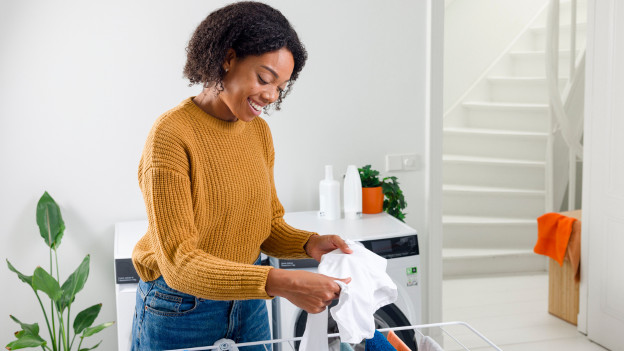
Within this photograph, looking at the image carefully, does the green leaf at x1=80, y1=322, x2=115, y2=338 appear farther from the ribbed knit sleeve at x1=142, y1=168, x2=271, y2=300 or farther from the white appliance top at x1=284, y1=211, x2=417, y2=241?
the ribbed knit sleeve at x1=142, y1=168, x2=271, y2=300

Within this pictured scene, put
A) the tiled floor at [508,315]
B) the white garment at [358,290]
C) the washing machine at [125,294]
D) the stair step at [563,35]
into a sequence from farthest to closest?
1. the stair step at [563,35]
2. the tiled floor at [508,315]
3. the washing machine at [125,294]
4. the white garment at [358,290]

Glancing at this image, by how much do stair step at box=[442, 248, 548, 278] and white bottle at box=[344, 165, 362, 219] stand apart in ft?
5.43

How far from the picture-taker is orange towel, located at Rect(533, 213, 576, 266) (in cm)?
324

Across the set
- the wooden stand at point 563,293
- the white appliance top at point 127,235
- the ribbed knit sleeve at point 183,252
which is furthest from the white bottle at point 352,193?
the ribbed knit sleeve at point 183,252

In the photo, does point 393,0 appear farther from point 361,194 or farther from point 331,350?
point 331,350

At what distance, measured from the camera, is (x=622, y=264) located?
2848mm

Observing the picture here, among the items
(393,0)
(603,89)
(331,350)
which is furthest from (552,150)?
(331,350)

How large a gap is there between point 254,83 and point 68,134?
1479mm

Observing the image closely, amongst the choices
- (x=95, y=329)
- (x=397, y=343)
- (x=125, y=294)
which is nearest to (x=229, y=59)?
(x=397, y=343)

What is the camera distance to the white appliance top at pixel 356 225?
7.55 feet

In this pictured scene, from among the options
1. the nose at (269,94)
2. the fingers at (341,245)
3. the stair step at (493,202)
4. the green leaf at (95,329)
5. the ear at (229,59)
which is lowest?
the green leaf at (95,329)

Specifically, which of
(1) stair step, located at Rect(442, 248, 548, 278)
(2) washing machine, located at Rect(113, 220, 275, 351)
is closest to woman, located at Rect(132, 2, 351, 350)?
(2) washing machine, located at Rect(113, 220, 275, 351)

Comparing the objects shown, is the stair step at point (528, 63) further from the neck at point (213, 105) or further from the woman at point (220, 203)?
the neck at point (213, 105)

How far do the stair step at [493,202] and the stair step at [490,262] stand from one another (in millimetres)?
320
